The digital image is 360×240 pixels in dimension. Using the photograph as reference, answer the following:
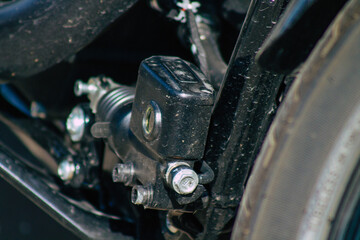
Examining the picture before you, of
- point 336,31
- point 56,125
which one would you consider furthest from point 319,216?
point 56,125

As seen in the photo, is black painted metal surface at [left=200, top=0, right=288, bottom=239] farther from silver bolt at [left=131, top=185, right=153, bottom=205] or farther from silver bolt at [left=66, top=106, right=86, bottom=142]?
silver bolt at [left=66, top=106, right=86, bottom=142]

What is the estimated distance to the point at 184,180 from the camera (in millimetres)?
832

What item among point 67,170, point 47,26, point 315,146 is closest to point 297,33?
point 315,146

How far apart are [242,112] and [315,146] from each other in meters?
0.26

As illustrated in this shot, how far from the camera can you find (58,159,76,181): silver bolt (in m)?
1.25

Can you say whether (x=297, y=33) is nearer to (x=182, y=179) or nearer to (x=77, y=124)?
(x=182, y=179)

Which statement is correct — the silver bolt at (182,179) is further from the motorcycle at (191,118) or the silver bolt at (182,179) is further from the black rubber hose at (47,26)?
the black rubber hose at (47,26)

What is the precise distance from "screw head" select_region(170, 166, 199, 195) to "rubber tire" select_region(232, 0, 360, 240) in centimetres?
17

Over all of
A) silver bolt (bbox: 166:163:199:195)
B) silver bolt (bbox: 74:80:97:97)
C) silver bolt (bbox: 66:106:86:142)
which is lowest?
silver bolt (bbox: 66:106:86:142)

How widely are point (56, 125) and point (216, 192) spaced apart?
80cm

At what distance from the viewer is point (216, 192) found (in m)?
0.92

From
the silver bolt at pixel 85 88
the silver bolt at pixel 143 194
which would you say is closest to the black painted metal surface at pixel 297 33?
the silver bolt at pixel 143 194

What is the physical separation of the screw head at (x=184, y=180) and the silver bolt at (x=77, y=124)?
0.46 metres

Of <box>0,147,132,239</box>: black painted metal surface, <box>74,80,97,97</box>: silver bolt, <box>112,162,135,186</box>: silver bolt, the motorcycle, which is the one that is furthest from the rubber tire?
<box>74,80,97,97</box>: silver bolt
